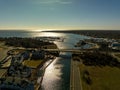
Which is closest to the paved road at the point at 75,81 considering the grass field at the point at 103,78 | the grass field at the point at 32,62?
the grass field at the point at 103,78

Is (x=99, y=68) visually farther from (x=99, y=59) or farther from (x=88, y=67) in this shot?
(x=99, y=59)

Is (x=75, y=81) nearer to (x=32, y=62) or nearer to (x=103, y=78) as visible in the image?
(x=103, y=78)

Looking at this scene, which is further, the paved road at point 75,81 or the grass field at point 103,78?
the grass field at point 103,78

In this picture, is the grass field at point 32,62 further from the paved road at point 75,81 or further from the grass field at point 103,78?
the grass field at point 103,78

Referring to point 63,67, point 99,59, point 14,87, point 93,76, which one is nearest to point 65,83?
point 93,76

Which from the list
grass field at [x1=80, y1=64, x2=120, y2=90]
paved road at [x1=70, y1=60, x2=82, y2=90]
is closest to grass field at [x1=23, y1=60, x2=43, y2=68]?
paved road at [x1=70, y1=60, x2=82, y2=90]

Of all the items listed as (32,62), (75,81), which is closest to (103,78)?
(75,81)

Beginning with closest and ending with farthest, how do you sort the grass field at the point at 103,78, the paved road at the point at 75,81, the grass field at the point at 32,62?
the paved road at the point at 75,81 → the grass field at the point at 103,78 → the grass field at the point at 32,62

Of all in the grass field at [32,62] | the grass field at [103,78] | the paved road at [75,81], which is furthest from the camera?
the grass field at [32,62]

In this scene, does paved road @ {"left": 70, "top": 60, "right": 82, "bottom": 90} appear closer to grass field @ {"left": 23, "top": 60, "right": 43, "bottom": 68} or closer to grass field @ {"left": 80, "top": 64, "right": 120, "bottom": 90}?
grass field @ {"left": 80, "top": 64, "right": 120, "bottom": 90}
